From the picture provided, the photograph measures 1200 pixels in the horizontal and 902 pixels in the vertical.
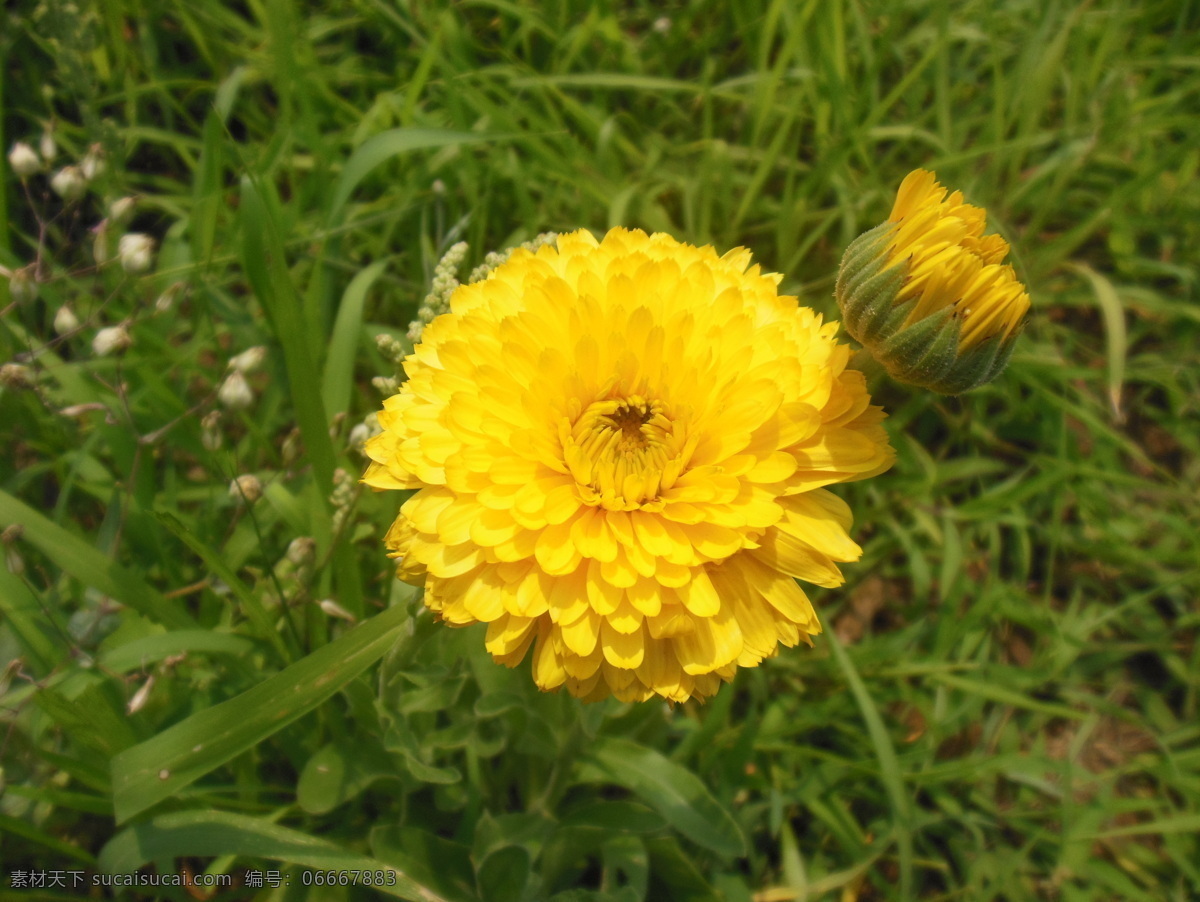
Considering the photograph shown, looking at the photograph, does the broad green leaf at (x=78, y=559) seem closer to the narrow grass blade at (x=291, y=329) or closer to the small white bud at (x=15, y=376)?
the small white bud at (x=15, y=376)

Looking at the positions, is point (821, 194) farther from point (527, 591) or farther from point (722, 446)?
point (527, 591)

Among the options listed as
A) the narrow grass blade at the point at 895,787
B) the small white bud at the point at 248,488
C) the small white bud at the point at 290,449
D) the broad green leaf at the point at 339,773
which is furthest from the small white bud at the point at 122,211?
the narrow grass blade at the point at 895,787

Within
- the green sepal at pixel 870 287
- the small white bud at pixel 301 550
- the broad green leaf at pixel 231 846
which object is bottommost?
the broad green leaf at pixel 231 846

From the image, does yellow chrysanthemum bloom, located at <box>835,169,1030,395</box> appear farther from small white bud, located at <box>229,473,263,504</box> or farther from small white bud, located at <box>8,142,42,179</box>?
small white bud, located at <box>8,142,42,179</box>

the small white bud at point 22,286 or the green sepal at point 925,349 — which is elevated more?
the green sepal at point 925,349

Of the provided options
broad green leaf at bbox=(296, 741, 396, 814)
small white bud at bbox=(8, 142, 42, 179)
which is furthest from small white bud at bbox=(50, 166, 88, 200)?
broad green leaf at bbox=(296, 741, 396, 814)

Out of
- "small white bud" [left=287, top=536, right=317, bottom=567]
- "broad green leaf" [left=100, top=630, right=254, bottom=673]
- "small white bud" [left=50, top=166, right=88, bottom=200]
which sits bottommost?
"broad green leaf" [left=100, top=630, right=254, bottom=673]
